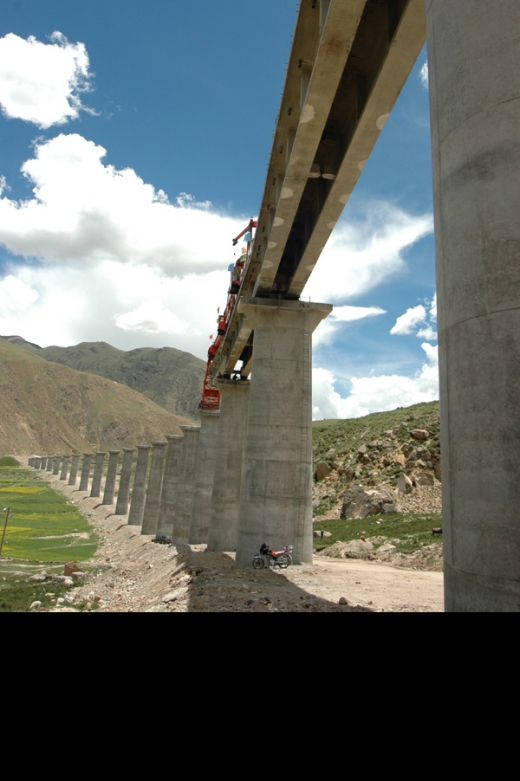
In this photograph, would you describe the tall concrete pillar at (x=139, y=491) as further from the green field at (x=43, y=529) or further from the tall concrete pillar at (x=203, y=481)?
the tall concrete pillar at (x=203, y=481)

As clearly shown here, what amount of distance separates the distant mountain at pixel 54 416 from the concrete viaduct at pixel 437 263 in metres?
138

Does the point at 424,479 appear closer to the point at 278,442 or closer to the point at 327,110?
the point at 278,442

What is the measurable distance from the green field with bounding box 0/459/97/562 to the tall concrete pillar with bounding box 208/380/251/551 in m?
8.95

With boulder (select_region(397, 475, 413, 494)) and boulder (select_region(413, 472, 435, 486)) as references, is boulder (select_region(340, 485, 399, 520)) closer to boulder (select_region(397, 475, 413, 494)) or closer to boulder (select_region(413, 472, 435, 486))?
boulder (select_region(397, 475, 413, 494))

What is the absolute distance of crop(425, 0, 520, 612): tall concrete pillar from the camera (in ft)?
12.6

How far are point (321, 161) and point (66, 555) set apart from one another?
89.1 ft

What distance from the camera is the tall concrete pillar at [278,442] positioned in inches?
747

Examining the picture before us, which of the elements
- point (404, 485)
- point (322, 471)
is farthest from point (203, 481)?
A: point (322, 471)

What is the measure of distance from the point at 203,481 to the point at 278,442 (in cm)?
1740

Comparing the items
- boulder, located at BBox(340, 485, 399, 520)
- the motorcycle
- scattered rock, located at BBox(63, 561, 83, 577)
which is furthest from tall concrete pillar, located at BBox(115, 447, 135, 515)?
the motorcycle

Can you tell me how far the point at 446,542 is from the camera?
14.4 ft

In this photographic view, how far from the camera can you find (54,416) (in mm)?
168625

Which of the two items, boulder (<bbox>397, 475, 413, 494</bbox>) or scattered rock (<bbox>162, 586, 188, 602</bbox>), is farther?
boulder (<bbox>397, 475, 413, 494</bbox>)
